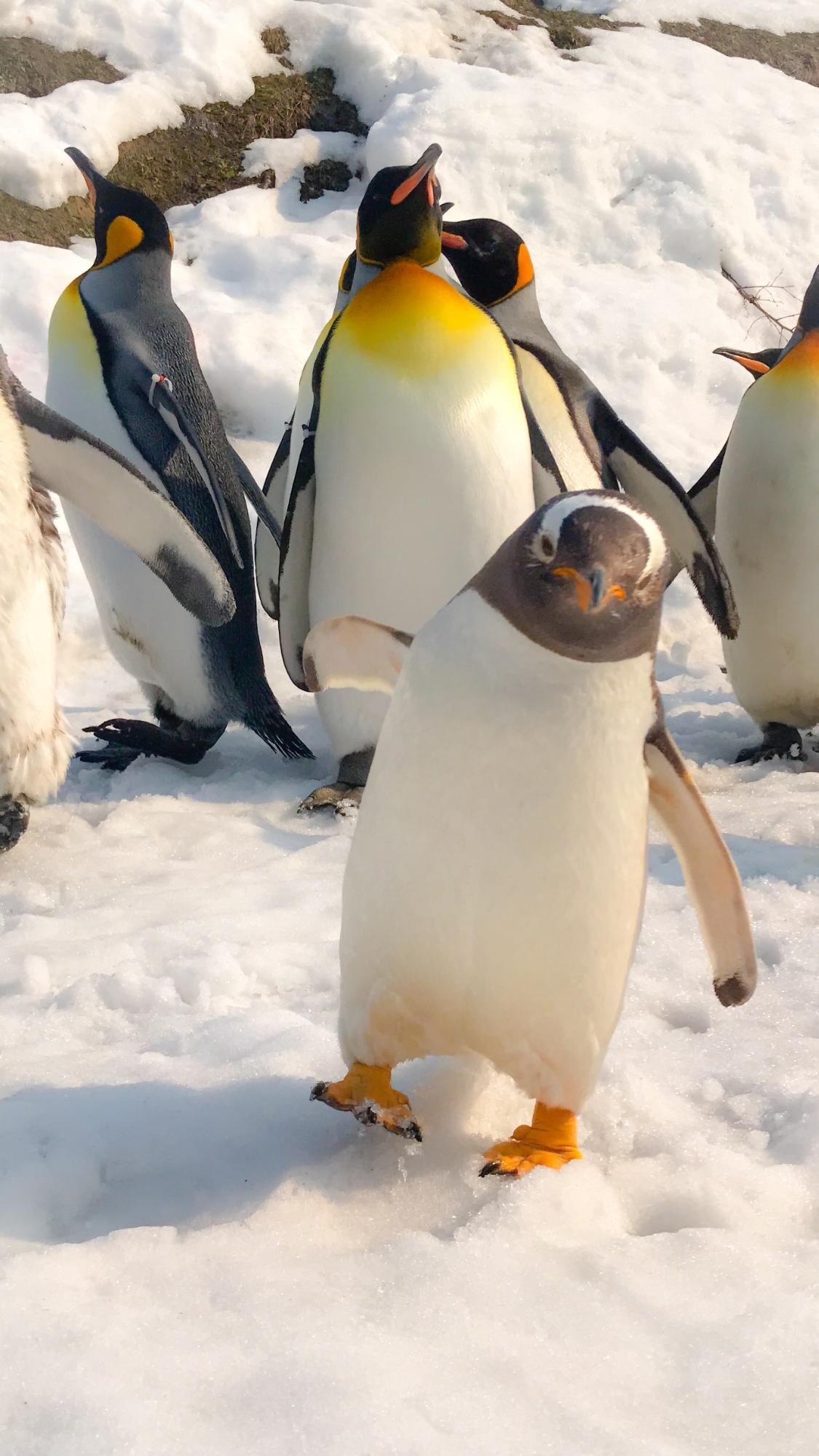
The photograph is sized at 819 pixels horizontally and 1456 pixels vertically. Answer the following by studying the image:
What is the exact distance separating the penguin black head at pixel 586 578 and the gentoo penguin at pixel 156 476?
2.12m

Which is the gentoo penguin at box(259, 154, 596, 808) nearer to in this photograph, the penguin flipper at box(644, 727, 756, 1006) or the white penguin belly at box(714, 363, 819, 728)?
the white penguin belly at box(714, 363, 819, 728)

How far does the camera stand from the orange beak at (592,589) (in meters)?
1.43

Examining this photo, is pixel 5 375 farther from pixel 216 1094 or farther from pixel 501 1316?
pixel 501 1316

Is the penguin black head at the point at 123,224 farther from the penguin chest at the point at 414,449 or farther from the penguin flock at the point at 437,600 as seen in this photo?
the penguin chest at the point at 414,449

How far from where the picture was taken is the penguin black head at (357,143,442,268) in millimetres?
3359

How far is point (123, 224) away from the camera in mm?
3846

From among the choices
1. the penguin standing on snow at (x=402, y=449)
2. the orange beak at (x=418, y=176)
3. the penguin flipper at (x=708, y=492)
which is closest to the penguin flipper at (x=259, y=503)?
the penguin standing on snow at (x=402, y=449)

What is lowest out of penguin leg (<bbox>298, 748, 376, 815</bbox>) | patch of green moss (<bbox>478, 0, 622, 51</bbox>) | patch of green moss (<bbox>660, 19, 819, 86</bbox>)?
penguin leg (<bbox>298, 748, 376, 815</bbox>)

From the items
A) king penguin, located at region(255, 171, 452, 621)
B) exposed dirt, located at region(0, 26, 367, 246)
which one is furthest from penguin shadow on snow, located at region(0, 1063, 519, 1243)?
exposed dirt, located at region(0, 26, 367, 246)

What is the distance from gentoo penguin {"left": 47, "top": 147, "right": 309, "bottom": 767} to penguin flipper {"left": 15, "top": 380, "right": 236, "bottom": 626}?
0.70 metres

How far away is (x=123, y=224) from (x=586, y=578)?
9.62ft

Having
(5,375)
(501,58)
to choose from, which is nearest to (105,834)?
(5,375)

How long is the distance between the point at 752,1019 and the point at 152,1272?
3.86 feet

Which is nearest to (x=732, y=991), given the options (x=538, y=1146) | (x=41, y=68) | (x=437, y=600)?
(x=538, y=1146)
